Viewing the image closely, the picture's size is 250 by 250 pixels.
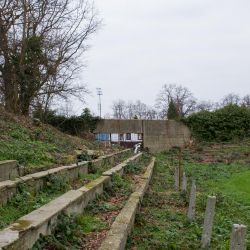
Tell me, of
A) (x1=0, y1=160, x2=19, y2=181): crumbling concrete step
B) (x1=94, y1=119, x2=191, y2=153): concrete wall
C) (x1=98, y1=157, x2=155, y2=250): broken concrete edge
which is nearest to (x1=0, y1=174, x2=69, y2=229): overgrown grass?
(x1=0, y1=160, x2=19, y2=181): crumbling concrete step

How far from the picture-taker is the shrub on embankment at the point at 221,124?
19.9 m

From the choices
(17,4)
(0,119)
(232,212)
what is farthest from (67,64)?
(232,212)

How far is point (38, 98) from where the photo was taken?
15.8m

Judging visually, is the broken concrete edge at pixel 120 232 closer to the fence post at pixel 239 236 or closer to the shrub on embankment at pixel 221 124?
the fence post at pixel 239 236

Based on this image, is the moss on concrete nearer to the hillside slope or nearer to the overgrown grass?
the overgrown grass

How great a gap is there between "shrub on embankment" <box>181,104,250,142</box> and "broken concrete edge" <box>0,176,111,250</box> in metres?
17.9

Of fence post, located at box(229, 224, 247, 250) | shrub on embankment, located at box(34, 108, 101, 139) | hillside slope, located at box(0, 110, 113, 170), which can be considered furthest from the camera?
shrub on embankment, located at box(34, 108, 101, 139)

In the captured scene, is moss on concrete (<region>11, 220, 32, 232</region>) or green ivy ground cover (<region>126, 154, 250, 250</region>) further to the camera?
green ivy ground cover (<region>126, 154, 250, 250</region>)

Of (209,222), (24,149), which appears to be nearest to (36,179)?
(24,149)

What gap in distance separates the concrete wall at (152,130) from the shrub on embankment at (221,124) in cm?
144

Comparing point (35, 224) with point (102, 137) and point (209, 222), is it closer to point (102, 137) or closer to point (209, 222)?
point (209, 222)

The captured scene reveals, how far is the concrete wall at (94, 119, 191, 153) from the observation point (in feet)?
64.9

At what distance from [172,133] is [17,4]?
1461 cm

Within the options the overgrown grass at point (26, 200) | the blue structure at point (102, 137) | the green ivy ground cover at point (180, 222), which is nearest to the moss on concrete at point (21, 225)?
the overgrown grass at point (26, 200)
